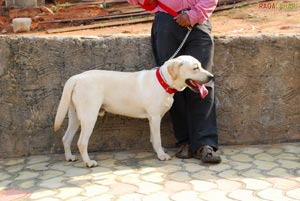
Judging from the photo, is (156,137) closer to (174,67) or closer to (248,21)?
(174,67)

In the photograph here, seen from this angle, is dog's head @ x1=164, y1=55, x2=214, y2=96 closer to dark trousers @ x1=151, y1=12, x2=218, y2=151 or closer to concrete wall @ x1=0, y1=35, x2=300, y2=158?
dark trousers @ x1=151, y1=12, x2=218, y2=151

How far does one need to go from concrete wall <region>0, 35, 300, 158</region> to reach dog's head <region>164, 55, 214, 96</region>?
615 mm

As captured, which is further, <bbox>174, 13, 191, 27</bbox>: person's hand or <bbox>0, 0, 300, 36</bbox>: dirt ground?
<bbox>0, 0, 300, 36</bbox>: dirt ground

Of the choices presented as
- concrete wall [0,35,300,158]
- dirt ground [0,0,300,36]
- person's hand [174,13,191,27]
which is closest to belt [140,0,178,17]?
person's hand [174,13,191,27]

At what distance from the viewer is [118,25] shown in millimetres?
12570

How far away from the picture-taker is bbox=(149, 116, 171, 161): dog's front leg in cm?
475

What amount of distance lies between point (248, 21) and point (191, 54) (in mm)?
7451

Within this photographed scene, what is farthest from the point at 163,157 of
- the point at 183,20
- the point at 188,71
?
the point at 183,20

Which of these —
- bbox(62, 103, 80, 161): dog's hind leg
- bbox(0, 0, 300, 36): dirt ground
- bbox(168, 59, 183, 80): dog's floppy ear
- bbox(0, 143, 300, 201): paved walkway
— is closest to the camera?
A: bbox(0, 143, 300, 201): paved walkway

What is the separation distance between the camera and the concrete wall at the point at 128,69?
503 cm

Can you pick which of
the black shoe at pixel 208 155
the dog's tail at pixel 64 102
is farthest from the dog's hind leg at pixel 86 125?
the black shoe at pixel 208 155

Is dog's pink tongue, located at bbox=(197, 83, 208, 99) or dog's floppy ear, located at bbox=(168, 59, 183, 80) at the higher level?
dog's floppy ear, located at bbox=(168, 59, 183, 80)

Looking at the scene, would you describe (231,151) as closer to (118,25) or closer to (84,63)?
(84,63)

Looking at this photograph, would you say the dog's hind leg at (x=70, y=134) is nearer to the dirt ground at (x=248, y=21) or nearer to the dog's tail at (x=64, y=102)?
the dog's tail at (x=64, y=102)
